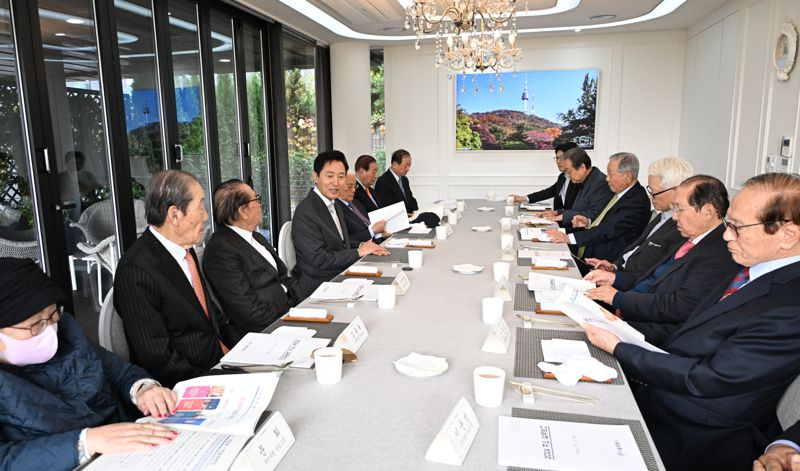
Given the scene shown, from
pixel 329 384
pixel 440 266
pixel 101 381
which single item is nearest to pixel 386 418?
pixel 329 384

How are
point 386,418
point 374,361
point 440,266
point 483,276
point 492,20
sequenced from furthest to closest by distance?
point 492,20 → point 440,266 → point 483,276 → point 374,361 → point 386,418

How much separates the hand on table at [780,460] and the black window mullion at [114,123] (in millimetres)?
4140

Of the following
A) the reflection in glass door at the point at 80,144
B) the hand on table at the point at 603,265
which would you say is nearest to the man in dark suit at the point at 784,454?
the hand on table at the point at 603,265

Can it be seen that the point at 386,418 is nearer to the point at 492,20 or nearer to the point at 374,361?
the point at 374,361

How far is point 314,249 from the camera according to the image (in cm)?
325

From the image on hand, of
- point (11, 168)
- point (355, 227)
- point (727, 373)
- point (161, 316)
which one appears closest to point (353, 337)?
point (161, 316)

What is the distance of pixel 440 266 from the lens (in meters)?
3.05

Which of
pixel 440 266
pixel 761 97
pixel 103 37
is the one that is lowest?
pixel 440 266

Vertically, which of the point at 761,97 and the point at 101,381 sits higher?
the point at 761,97

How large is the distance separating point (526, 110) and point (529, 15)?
5.88 feet

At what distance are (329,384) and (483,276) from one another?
1.42 m

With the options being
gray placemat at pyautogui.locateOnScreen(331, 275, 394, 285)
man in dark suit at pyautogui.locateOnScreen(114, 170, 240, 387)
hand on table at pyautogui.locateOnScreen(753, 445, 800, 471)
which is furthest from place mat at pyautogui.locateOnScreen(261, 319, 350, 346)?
hand on table at pyautogui.locateOnScreen(753, 445, 800, 471)

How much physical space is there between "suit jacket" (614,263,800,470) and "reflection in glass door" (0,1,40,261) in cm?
349

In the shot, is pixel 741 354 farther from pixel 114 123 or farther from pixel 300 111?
pixel 300 111
